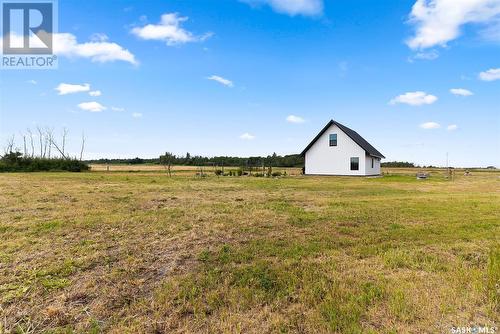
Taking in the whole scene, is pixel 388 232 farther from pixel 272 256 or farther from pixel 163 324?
pixel 163 324

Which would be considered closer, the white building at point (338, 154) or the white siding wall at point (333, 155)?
the white building at point (338, 154)

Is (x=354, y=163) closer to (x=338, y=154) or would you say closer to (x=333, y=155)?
(x=338, y=154)

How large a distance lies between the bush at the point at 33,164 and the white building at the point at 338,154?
32238 millimetres

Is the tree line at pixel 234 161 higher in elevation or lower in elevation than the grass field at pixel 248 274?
higher

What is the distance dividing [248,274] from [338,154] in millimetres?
26424

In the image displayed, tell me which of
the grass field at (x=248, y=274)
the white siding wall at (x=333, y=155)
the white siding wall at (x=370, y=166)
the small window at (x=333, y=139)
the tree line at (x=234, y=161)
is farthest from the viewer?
the tree line at (x=234, y=161)

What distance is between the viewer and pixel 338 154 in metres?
28.5

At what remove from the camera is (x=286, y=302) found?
315 cm

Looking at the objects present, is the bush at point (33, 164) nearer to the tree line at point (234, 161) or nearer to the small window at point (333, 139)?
the tree line at point (234, 161)

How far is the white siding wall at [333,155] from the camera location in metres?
27.5

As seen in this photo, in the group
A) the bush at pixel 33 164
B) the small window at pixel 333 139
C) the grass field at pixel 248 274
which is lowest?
the grass field at pixel 248 274

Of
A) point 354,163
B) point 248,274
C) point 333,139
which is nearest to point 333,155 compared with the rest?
point 333,139

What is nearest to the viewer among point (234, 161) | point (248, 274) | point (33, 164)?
point (248, 274)

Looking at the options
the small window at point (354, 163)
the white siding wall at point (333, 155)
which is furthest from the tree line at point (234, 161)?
the small window at point (354, 163)
